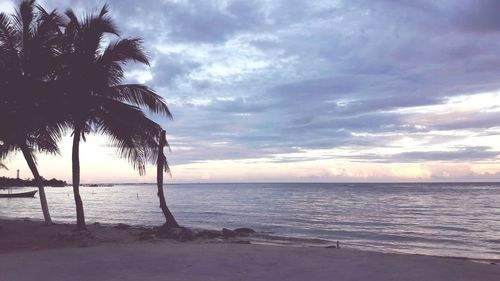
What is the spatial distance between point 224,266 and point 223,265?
0.42 feet

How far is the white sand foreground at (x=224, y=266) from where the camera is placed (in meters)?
9.49

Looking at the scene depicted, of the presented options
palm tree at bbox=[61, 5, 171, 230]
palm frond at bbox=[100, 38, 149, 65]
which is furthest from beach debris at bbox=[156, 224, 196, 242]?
palm frond at bbox=[100, 38, 149, 65]

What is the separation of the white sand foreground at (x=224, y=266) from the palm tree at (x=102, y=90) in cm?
463

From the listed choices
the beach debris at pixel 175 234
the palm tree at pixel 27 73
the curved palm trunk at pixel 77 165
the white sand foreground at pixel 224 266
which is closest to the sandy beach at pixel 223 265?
the white sand foreground at pixel 224 266

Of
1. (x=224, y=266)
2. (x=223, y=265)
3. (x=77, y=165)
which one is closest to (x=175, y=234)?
(x=77, y=165)

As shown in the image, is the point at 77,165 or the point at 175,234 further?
the point at 175,234

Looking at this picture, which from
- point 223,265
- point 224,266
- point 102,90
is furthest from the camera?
point 102,90

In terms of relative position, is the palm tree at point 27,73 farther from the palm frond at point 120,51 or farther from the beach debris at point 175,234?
the beach debris at point 175,234

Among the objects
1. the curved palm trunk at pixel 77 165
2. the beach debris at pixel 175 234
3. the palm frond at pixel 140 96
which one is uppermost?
the palm frond at pixel 140 96

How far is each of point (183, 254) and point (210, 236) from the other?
7.84 m

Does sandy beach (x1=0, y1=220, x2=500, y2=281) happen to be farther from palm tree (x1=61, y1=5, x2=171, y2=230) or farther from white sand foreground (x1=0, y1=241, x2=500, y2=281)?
A: palm tree (x1=61, y1=5, x2=171, y2=230)

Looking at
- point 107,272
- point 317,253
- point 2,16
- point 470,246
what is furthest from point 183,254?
point 470,246

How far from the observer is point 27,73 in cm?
1698

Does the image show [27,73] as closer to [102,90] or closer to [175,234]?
[102,90]
